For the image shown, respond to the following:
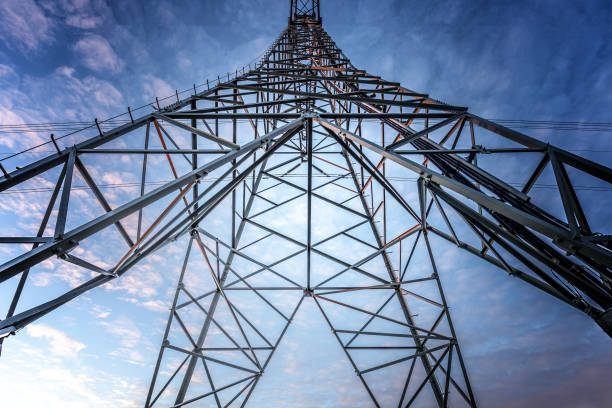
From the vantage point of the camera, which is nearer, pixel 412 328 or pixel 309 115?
pixel 309 115

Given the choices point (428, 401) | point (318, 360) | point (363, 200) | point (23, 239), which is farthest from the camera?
point (318, 360)

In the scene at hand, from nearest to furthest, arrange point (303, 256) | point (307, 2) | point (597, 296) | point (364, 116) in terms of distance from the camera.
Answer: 1. point (597, 296)
2. point (364, 116)
3. point (303, 256)
4. point (307, 2)

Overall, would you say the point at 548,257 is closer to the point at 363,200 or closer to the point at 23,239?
the point at 363,200

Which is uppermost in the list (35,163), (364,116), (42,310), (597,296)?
(364,116)

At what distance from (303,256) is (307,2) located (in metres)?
23.0

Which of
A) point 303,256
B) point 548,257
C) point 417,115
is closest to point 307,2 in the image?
point 303,256

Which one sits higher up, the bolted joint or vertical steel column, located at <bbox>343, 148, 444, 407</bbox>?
the bolted joint

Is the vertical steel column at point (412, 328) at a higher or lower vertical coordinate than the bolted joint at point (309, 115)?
lower

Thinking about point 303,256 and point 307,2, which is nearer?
point 303,256

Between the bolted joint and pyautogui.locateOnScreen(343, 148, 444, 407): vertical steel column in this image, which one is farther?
pyautogui.locateOnScreen(343, 148, 444, 407): vertical steel column

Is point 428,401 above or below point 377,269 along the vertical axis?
below

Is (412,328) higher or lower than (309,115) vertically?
lower

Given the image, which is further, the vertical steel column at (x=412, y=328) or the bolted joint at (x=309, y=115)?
the vertical steel column at (x=412, y=328)

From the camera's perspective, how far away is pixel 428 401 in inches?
338
